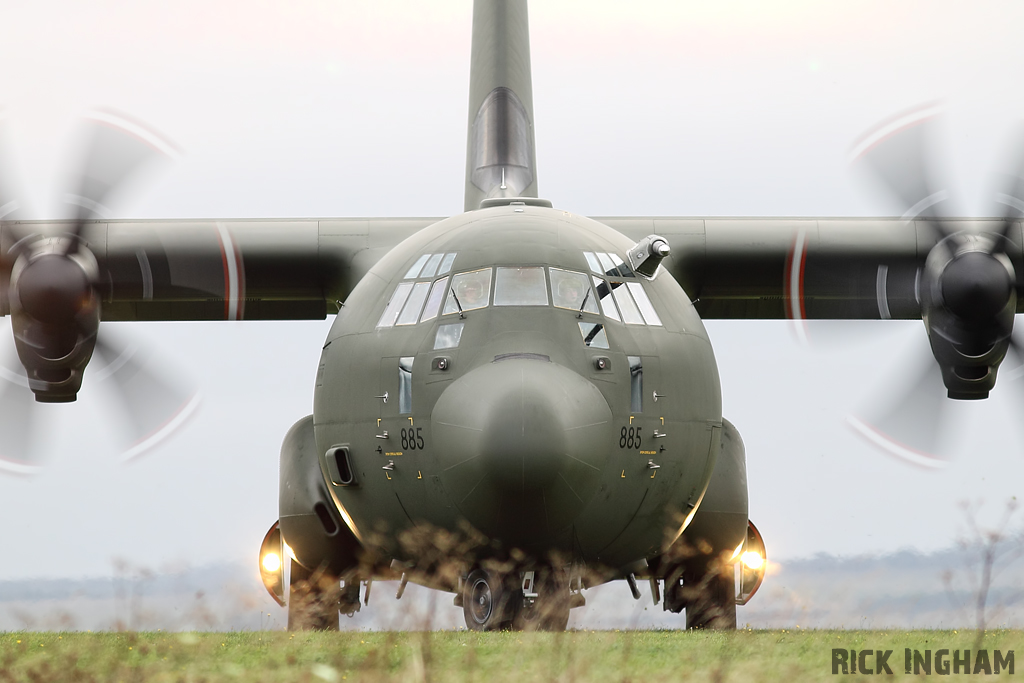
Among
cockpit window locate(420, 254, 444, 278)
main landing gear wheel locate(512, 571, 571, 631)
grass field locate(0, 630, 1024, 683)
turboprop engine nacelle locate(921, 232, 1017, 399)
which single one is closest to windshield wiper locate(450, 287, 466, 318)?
cockpit window locate(420, 254, 444, 278)

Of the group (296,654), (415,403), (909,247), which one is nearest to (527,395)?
(415,403)

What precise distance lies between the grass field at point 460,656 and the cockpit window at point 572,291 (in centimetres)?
251

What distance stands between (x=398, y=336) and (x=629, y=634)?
10.5 ft

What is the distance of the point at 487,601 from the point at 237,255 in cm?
667

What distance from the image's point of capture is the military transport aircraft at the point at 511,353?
883 centimetres

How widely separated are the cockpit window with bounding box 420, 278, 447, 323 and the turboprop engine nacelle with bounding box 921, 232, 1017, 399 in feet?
18.0

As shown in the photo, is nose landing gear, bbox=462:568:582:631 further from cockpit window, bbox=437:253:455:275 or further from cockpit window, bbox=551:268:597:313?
cockpit window, bbox=437:253:455:275

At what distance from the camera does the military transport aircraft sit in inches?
348

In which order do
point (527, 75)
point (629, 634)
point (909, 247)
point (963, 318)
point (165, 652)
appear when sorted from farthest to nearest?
point (527, 75)
point (909, 247)
point (963, 318)
point (629, 634)
point (165, 652)

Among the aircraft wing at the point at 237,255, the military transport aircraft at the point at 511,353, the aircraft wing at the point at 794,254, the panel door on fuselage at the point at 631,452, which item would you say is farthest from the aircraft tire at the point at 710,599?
the aircraft wing at the point at 237,255

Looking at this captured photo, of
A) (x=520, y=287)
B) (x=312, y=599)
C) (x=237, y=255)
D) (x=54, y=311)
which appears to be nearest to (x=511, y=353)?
(x=520, y=287)

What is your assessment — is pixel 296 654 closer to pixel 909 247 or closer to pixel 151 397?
pixel 151 397

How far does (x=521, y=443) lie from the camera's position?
26.7 ft

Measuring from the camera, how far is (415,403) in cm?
930
